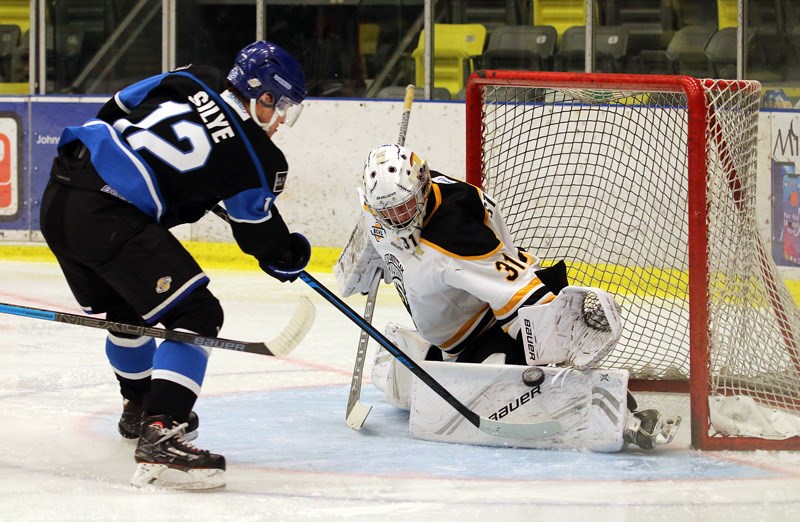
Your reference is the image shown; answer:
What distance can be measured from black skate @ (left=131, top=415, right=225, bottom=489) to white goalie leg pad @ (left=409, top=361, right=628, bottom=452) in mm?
664

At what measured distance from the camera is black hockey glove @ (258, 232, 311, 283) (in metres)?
3.02

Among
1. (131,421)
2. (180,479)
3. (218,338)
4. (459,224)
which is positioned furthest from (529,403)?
(131,421)

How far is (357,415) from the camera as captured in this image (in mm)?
3438

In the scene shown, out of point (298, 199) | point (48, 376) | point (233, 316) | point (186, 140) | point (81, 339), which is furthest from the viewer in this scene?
point (298, 199)

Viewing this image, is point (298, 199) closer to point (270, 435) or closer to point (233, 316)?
point (233, 316)

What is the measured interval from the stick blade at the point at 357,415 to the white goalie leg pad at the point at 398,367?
157 millimetres

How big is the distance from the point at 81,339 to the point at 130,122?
201 centimetres

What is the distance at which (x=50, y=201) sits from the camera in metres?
2.92

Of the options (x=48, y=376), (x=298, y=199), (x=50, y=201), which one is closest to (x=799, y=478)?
(x=50, y=201)

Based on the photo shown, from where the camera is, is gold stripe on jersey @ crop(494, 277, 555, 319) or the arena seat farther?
the arena seat

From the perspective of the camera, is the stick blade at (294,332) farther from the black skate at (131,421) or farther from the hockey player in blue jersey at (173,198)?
the black skate at (131,421)

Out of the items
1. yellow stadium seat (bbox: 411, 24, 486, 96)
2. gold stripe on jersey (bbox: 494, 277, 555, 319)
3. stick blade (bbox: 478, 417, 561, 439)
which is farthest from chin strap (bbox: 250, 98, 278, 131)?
yellow stadium seat (bbox: 411, 24, 486, 96)

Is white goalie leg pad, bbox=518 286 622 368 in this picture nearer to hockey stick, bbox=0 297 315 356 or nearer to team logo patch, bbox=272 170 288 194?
hockey stick, bbox=0 297 315 356

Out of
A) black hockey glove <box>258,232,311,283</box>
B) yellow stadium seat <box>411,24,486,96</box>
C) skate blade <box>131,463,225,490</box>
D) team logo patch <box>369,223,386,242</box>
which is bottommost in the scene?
skate blade <box>131,463,225,490</box>
